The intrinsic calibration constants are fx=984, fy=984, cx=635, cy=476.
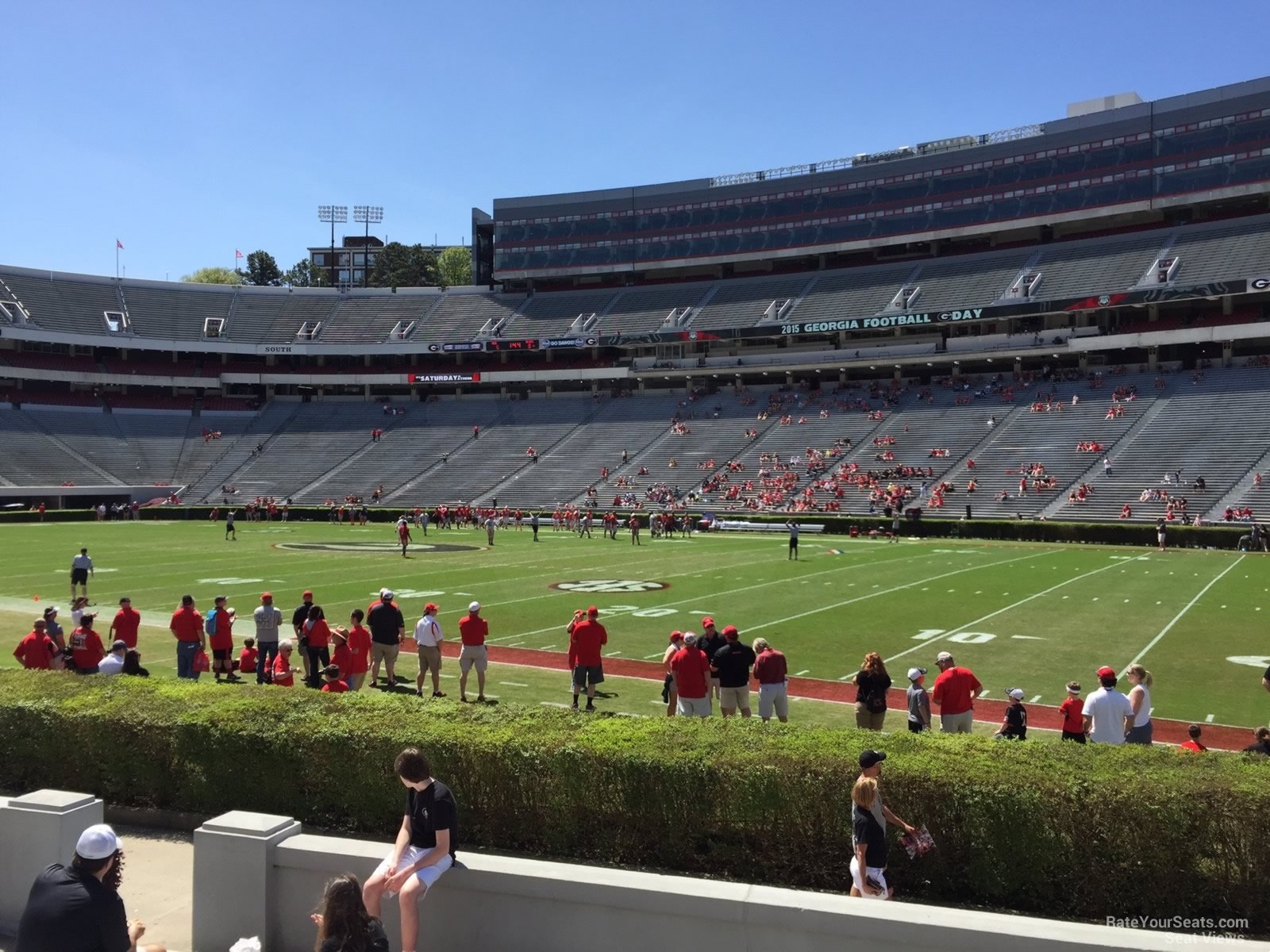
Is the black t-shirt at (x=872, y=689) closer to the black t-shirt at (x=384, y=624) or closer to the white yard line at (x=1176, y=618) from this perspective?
the black t-shirt at (x=384, y=624)

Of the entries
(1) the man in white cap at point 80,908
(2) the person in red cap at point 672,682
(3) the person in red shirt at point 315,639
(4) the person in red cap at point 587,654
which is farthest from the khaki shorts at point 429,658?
(1) the man in white cap at point 80,908

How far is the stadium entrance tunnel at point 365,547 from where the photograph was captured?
3666 cm

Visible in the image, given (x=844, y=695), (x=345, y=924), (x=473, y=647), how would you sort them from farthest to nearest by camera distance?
(x=844, y=695), (x=473, y=647), (x=345, y=924)

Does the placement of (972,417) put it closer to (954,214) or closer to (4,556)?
(954,214)

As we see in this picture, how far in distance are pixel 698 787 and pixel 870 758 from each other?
1.29m

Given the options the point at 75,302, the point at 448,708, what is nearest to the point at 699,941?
the point at 448,708

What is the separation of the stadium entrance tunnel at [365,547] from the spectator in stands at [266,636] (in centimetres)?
2129

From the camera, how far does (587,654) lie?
43.0 feet

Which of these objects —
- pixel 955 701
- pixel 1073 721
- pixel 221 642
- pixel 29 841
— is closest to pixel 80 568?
pixel 221 642

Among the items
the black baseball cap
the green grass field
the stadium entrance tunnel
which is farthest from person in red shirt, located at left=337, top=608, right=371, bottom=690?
the stadium entrance tunnel

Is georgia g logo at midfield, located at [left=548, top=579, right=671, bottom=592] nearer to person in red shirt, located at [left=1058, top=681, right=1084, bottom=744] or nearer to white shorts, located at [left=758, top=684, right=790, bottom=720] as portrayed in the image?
white shorts, located at [left=758, top=684, right=790, bottom=720]

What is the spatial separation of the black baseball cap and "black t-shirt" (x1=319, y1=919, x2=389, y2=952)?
3.33m

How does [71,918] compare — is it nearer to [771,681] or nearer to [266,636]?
[771,681]

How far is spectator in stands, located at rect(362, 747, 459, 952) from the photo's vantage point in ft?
18.4
